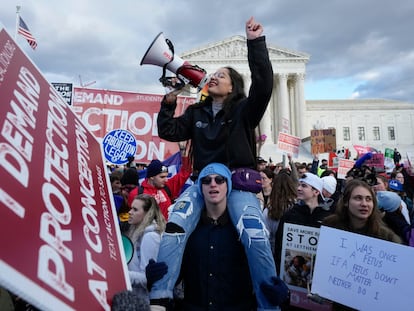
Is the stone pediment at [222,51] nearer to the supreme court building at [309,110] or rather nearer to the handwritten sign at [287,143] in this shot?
the supreme court building at [309,110]

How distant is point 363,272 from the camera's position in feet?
7.90

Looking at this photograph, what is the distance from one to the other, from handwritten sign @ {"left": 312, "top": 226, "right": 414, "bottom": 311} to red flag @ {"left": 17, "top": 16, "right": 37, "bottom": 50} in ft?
37.4

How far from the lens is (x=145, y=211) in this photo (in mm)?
3607

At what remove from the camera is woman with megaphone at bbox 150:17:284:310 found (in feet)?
6.97

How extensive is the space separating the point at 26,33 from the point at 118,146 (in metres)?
6.40

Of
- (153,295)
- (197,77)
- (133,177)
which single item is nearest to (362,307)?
(153,295)

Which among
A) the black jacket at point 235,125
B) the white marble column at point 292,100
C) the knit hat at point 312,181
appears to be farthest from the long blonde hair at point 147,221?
the white marble column at point 292,100

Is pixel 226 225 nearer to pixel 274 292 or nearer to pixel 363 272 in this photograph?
pixel 274 292

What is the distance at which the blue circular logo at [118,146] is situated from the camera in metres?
7.57

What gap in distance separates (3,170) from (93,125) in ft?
27.0

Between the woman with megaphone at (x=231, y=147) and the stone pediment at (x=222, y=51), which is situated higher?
the stone pediment at (x=222, y=51)

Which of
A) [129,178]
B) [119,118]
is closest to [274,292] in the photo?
[129,178]

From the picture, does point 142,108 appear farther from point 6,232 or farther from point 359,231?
point 6,232

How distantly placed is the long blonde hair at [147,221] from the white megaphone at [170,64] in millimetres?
1417
